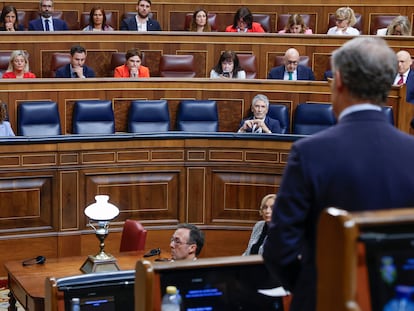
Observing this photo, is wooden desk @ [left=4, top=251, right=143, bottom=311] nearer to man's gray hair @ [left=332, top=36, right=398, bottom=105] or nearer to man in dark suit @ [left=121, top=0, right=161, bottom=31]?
man's gray hair @ [left=332, top=36, right=398, bottom=105]

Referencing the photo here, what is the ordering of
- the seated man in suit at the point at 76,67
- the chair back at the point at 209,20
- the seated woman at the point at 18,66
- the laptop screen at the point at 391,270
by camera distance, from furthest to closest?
the chair back at the point at 209,20, the seated man in suit at the point at 76,67, the seated woman at the point at 18,66, the laptop screen at the point at 391,270

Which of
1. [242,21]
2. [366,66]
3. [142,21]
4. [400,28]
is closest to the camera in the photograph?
[366,66]

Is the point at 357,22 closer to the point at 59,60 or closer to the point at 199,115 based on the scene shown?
the point at 199,115

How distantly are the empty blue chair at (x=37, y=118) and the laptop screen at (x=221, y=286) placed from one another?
4681mm

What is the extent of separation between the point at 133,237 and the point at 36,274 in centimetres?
65

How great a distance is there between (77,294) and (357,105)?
1733 mm

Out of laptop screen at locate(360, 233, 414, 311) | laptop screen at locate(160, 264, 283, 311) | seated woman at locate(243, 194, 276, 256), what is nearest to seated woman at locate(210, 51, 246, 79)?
seated woman at locate(243, 194, 276, 256)

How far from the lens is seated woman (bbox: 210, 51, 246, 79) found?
7.58m

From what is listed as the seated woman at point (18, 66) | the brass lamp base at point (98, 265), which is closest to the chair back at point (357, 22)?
the seated woman at point (18, 66)

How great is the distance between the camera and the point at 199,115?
7008 millimetres

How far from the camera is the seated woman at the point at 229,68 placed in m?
7.58

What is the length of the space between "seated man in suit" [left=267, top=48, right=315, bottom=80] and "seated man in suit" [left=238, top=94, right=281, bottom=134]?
0.84m

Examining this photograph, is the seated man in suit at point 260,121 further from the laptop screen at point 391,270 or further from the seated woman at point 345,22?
the laptop screen at point 391,270

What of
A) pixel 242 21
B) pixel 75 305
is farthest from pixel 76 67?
pixel 75 305
